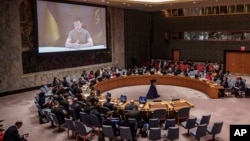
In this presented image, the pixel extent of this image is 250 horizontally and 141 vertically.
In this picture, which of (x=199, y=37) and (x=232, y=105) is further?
(x=199, y=37)

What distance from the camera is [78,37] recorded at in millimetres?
21422

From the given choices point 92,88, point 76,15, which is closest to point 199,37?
point 76,15

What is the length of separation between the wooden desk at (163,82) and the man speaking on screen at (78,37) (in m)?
4.55

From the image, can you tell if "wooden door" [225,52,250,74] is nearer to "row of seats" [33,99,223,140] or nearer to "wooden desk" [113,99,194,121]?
"wooden desk" [113,99,194,121]

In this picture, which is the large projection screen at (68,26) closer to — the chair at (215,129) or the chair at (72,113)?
the chair at (72,113)

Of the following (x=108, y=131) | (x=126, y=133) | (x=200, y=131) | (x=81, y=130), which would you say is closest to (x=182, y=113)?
(x=200, y=131)

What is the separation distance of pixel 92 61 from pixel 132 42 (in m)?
5.91

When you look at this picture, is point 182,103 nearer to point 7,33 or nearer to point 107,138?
point 107,138

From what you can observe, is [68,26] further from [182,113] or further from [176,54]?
[176,54]

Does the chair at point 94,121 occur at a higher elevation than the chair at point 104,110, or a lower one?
lower

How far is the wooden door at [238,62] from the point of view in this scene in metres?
24.8

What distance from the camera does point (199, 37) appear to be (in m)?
27.2

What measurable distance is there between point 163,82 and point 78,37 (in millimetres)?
7453

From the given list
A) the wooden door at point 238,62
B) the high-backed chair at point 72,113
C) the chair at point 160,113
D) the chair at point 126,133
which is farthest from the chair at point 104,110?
the wooden door at point 238,62
